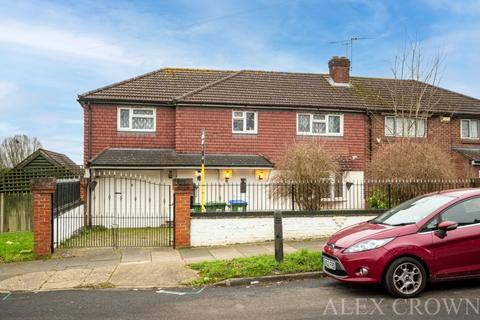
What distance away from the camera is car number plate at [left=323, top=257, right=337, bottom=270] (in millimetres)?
6836

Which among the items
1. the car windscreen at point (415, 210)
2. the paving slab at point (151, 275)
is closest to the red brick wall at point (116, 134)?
the paving slab at point (151, 275)

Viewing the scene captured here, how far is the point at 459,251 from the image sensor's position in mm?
6496

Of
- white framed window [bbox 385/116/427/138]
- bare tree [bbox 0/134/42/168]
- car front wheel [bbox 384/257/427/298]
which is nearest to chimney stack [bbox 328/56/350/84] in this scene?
white framed window [bbox 385/116/427/138]

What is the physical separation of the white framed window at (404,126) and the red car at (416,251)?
47.1 ft

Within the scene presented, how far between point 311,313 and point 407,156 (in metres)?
9.29

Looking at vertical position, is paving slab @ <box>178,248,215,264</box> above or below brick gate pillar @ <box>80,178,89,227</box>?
below

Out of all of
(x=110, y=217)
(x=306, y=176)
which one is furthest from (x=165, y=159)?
(x=306, y=176)

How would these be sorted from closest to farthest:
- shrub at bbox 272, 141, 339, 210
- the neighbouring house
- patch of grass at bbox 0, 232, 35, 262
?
patch of grass at bbox 0, 232, 35, 262
shrub at bbox 272, 141, 339, 210
the neighbouring house

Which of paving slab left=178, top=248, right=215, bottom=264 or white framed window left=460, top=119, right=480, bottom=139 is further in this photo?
white framed window left=460, top=119, right=480, bottom=139

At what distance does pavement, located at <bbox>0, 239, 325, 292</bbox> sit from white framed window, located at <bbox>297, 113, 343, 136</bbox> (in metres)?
8.77

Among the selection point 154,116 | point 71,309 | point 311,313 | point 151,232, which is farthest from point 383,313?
point 154,116

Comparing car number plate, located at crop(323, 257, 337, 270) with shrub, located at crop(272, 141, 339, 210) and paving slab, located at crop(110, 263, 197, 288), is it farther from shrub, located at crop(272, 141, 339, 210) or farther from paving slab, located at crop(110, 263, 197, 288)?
shrub, located at crop(272, 141, 339, 210)

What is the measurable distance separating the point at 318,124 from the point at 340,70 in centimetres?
415

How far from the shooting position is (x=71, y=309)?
6.35 meters
